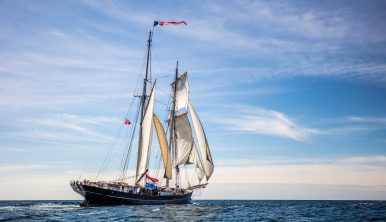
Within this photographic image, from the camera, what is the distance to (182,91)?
86.9 metres

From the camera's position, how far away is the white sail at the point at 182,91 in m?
85.8

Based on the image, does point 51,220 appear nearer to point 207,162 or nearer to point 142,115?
point 142,115

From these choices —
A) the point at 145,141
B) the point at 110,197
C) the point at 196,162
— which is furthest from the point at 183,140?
the point at 110,197

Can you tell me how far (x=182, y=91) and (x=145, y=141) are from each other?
1994 cm

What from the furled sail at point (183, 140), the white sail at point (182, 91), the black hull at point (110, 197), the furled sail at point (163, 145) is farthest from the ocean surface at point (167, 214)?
the white sail at point (182, 91)

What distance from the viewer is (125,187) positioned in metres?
72.2

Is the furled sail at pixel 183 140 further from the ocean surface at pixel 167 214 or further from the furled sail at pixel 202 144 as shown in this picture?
the ocean surface at pixel 167 214

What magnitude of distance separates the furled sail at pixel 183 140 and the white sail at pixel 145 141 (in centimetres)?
1423

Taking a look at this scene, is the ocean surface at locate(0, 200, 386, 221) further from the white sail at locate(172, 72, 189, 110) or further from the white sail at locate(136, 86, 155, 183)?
the white sail at locate(172, 72, 189, 110)

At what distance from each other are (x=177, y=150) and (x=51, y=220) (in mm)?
42544

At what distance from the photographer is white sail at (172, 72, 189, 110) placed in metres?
85.8

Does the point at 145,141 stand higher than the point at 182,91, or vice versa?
the point at 182,91

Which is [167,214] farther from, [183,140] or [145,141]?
[183,140]

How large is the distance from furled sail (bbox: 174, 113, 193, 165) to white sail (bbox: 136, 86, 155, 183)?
14232 mm
